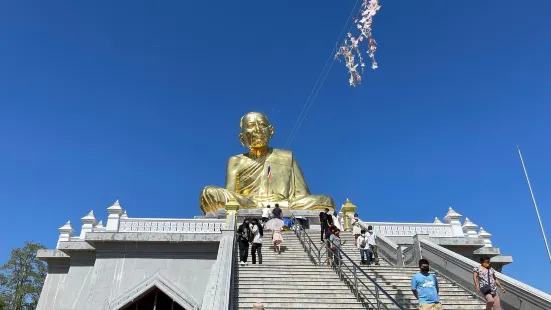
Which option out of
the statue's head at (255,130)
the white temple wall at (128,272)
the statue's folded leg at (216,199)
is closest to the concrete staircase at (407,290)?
the white temple wall at (128,272)

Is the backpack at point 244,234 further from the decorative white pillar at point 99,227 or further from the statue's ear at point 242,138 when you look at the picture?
the statue's ear at point 242,138

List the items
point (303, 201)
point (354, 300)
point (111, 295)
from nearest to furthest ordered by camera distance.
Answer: point (354, 300) → point (111, 295) → point (303, 201)

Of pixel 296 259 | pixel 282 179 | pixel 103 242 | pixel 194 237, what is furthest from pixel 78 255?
pixel 282 179

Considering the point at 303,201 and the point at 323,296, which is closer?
the point at 323,296

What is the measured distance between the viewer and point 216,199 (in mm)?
18766

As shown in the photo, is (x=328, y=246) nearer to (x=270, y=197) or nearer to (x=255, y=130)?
(x=270, y=197)

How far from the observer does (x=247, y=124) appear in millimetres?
23281

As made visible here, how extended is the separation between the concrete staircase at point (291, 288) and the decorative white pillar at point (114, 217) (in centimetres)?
669

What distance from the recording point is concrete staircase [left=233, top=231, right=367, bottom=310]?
771 cm

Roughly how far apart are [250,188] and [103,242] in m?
8.52

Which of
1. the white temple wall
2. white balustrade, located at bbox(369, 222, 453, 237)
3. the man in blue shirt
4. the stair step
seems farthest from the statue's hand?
the man in blue shirt

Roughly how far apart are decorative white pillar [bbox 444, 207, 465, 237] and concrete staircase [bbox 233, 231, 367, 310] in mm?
7252

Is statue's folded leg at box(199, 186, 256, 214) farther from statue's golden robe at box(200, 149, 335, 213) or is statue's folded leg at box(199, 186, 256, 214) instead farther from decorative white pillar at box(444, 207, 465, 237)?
decorative white pillar at box(444, 207, 465, 237)

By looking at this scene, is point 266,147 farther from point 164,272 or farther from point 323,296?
point 323,296
